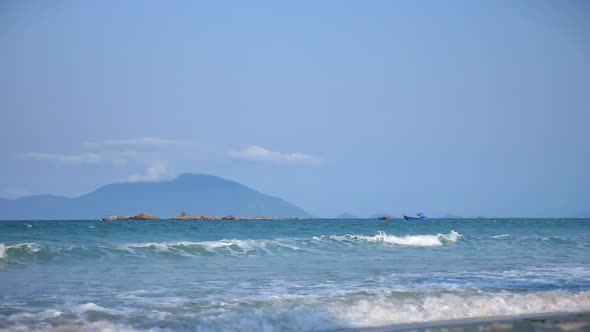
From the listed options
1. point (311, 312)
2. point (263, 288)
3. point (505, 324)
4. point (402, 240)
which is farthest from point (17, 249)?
point (402, 240)

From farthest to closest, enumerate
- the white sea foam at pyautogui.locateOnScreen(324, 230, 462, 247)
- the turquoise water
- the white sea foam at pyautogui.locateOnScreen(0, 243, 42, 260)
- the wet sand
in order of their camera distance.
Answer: the white sea foam at pyautogui.locateOnScreen(324, 230, 462, 247)
the white sea foam at pyautogui.locateOnScreen(0, 243, 42, 260)
the turquoise water
the wet sand

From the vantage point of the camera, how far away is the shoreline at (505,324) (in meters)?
8.55

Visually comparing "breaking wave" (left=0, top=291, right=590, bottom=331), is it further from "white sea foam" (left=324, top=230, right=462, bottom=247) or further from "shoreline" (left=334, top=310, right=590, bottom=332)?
"white sea foam" (left=324, top=230, right=462, bottom=247)

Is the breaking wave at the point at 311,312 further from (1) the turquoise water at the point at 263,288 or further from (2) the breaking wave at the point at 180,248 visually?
(2) the breaking wave at the point at 180,248

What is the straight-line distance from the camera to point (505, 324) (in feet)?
29.6

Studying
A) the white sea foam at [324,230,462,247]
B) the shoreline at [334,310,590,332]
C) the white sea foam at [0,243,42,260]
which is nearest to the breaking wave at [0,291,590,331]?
the shoreline at [334,310,590,332]

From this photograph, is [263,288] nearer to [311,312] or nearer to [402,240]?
[311,312]

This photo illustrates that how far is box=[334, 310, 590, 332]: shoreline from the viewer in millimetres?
8555

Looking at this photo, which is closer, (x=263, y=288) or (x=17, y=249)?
(x=263, y=288)

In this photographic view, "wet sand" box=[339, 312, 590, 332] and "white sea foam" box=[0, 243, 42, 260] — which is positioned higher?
"white sea foam" box=[0, 243, 42, 260]

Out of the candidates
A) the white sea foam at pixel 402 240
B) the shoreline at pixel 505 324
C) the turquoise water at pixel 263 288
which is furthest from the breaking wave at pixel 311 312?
the white sea foam at pixel 402 240

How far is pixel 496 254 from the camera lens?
22547mm

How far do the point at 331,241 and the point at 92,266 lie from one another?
45.1 ft

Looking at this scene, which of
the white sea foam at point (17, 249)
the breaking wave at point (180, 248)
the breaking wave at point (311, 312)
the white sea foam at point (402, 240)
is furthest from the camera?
the white sea foam at point (402, 240)
